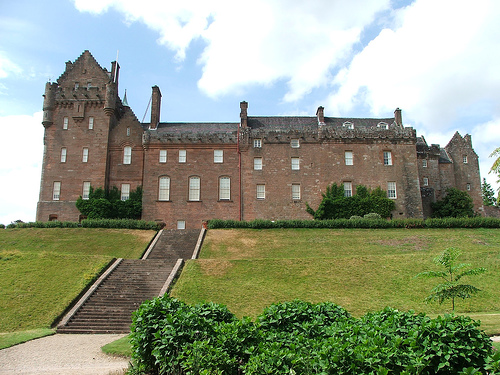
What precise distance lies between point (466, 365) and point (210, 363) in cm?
440

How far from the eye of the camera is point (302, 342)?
25.3 ft

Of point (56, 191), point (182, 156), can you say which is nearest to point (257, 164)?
point (182, 156)

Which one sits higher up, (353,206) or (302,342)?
(353,206)

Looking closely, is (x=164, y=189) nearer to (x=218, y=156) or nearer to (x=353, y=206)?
(x=218, y=156)

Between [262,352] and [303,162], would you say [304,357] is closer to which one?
[262,352]

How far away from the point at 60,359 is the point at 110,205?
98.0ft

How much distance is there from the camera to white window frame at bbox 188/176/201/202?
41.1m

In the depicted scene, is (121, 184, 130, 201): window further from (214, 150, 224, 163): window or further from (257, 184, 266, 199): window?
(257, 184, 266, 199): window

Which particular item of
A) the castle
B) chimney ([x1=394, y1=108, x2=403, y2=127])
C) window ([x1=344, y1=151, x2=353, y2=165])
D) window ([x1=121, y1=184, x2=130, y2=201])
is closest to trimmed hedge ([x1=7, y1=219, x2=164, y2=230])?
the castle

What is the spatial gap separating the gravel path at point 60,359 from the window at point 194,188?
26.0 metres

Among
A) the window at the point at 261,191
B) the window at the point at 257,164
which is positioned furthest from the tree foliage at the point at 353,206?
the window at the point at 257,164

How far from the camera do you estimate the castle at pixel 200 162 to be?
1604 inches

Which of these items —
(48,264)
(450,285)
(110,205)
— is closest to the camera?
(450,285)

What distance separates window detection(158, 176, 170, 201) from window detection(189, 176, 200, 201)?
2.23 m
